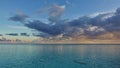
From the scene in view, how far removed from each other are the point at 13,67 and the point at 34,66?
5188 millimetres

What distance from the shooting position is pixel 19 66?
44.3 meters

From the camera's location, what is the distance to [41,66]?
45656mm

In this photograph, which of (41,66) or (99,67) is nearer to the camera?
(99,67)

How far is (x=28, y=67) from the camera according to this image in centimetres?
4347

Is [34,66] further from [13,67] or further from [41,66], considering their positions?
[13,67]

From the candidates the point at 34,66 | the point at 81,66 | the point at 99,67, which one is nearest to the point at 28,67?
the point at 34,66

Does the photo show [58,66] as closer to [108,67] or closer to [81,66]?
[81,66]

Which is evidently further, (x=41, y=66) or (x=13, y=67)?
(x=41, y=66)

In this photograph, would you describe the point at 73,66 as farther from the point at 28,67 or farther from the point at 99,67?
the point at 28,67

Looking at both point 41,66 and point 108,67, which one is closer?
point 108,67

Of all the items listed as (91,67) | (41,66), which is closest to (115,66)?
(91,67)

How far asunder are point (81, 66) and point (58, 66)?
5.59 metres

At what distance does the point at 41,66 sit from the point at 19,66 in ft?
17.4

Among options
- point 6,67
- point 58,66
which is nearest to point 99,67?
point 58,66
